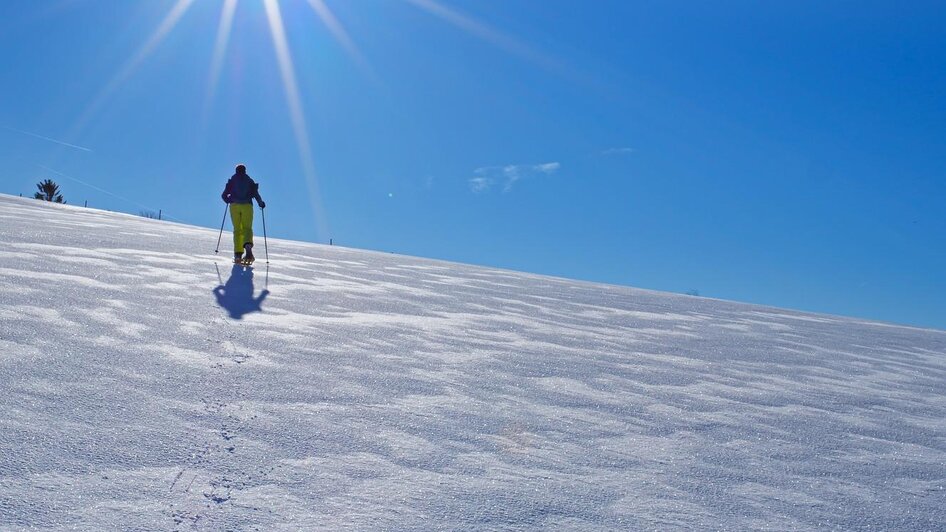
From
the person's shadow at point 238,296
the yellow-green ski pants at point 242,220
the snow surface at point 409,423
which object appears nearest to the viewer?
the snow surface at point 409,423

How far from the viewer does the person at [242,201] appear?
12.5 metres

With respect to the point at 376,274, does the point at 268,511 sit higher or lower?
lower

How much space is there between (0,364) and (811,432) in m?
4.98

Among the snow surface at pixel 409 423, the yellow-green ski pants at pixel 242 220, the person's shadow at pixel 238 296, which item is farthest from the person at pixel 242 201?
the snow surface at pixel 409 423

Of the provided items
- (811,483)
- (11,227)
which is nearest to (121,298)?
(811,483)

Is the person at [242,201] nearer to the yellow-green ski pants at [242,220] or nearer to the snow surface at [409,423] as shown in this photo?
the yellow-green ski pants at [242,220]

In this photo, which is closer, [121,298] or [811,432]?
[811,432]

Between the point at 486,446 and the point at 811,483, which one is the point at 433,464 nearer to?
the point at 486,446

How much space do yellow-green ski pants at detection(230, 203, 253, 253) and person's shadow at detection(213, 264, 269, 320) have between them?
8.84ft

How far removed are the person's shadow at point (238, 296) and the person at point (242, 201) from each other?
277 centimetres

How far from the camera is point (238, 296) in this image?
7.64 m

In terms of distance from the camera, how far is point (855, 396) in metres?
5.93

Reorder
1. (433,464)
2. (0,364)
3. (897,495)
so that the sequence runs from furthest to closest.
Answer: (0,364) → (897,495) → (433,464)

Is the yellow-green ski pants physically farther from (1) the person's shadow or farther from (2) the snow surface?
(2) the snow surface
